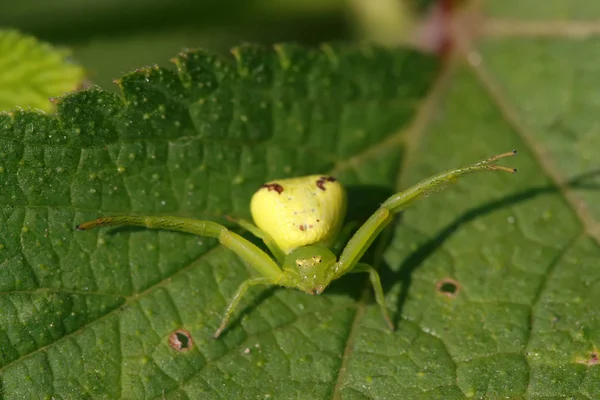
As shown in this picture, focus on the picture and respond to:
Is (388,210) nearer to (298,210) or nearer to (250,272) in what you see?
(298,210)

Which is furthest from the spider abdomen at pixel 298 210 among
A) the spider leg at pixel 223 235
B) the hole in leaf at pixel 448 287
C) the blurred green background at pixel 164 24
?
the blurred green background at pixel 164 24

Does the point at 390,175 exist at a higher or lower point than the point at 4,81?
lower

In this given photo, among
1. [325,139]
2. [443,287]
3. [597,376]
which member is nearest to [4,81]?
[325,139]

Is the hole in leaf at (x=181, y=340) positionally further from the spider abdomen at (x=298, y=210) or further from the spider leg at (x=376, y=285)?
the spider leg at (x=376, y=285)

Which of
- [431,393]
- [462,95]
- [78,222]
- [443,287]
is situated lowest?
[431,393]

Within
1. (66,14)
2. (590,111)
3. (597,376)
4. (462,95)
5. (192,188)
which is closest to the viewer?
(597,376)

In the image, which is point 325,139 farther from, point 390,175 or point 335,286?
point 335,286
